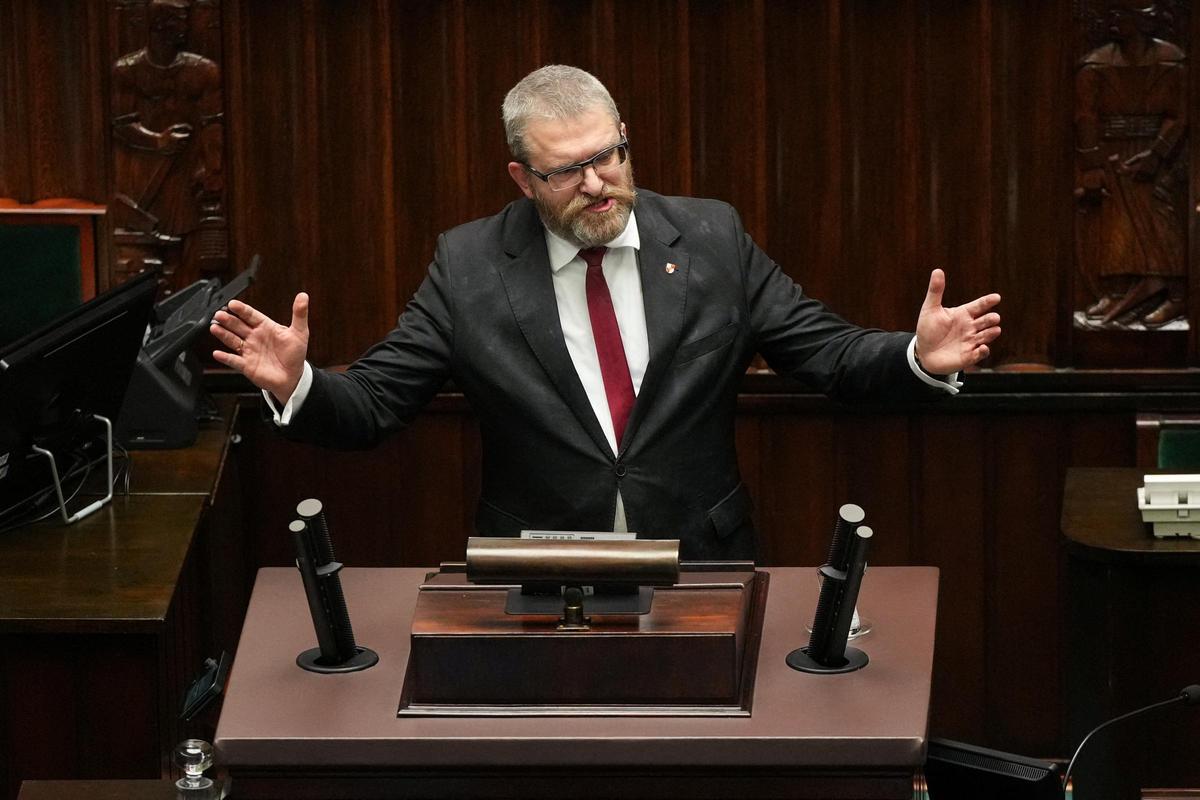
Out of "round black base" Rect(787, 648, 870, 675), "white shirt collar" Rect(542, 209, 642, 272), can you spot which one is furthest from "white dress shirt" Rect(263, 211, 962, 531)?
"round black base" Rect(787, 648, 870, 675)

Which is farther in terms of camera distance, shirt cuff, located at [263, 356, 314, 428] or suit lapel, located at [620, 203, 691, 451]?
suit lapel, located at [620, 203, 691, 451]

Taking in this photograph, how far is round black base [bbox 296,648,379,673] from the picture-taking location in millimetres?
2463

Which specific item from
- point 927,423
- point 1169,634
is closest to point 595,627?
point 1169,634

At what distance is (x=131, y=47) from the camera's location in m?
4.72

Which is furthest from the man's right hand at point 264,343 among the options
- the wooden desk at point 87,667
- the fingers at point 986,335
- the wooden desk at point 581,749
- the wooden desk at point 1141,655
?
the wooden desk at point 1141,655

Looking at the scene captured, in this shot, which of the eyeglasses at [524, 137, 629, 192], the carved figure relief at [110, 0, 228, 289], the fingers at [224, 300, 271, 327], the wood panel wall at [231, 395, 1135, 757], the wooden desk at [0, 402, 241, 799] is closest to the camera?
the fingers at [224, 300, 271, 327]

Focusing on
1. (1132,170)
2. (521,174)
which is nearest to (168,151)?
(521,174)

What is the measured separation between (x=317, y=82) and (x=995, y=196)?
182 centimetres

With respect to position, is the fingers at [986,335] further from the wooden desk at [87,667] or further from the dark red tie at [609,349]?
the wooden desk at [87,667]

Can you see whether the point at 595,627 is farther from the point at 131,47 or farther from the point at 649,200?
the point at 131,47

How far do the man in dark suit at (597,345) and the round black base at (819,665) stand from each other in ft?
3.29

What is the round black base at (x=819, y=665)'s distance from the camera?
242 centimetres

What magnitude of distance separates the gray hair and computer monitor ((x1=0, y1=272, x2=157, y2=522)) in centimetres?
93

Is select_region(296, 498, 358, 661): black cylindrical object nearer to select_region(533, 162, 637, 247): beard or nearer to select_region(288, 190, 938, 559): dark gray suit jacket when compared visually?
select_region(288, 190, 938, 559): dark gray suit jacket
